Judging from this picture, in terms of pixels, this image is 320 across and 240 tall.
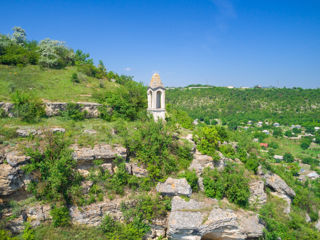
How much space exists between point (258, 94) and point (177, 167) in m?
89.9

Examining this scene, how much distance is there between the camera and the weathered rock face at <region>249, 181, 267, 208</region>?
13.9 metres

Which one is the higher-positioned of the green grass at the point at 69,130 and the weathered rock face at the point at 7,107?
the weathered rock face at the point at 7,107

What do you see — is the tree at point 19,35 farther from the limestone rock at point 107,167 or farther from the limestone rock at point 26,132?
the limestone rock at point 107,167

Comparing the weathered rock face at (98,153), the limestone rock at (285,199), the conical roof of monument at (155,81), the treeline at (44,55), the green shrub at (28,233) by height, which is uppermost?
the treeline at (44,55)

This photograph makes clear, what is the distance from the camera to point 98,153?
39.5 ft

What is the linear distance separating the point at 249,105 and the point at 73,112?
79.6 metres

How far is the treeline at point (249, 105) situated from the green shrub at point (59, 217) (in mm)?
58075

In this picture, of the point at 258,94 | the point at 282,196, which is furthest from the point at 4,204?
the point at 258,94

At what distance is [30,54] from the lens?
22.8m

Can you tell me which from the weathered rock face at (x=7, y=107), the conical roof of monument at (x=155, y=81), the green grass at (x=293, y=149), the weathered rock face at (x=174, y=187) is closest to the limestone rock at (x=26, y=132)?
the weathered rock face at (x=7, y=107)

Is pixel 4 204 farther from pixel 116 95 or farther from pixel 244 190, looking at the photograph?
pixel 244 190

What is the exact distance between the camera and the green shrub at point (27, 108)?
13.8 m

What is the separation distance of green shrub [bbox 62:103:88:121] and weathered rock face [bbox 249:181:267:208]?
15.5 meters

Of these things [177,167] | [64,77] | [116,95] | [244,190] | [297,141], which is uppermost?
[64,77]
